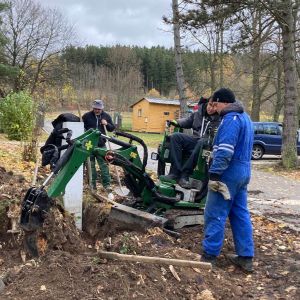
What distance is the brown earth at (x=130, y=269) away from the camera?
4.25 meters

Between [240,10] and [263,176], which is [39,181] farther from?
[240,10]

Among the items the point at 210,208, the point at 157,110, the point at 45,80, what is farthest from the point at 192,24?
the point at 157,110

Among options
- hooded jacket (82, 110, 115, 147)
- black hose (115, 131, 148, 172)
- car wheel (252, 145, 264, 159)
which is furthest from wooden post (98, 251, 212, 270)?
car wheel (252, 145, 264, 159)

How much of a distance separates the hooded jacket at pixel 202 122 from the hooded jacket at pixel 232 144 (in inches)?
54.6

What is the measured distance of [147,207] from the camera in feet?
23.0

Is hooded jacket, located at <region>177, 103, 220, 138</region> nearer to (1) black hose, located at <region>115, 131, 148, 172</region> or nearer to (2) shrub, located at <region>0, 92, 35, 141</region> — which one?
(1) black hose, located at <region>115, 131, 148, 172</region>

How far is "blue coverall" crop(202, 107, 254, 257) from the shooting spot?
5.37m

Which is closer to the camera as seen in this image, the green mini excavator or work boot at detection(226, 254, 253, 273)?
work boot at detection(226, 254, 253, 273)

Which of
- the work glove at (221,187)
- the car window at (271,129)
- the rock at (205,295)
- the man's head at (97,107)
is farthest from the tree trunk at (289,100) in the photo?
the rock at (205,295)

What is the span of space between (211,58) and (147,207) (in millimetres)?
26489

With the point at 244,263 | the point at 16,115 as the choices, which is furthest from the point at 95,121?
the point at 16,115

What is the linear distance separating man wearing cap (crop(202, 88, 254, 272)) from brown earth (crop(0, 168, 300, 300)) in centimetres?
25

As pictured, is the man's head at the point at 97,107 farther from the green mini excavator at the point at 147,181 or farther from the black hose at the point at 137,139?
the black hose at the point at 137,139

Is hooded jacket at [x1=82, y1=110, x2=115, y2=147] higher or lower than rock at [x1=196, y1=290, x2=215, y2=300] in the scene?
higher
